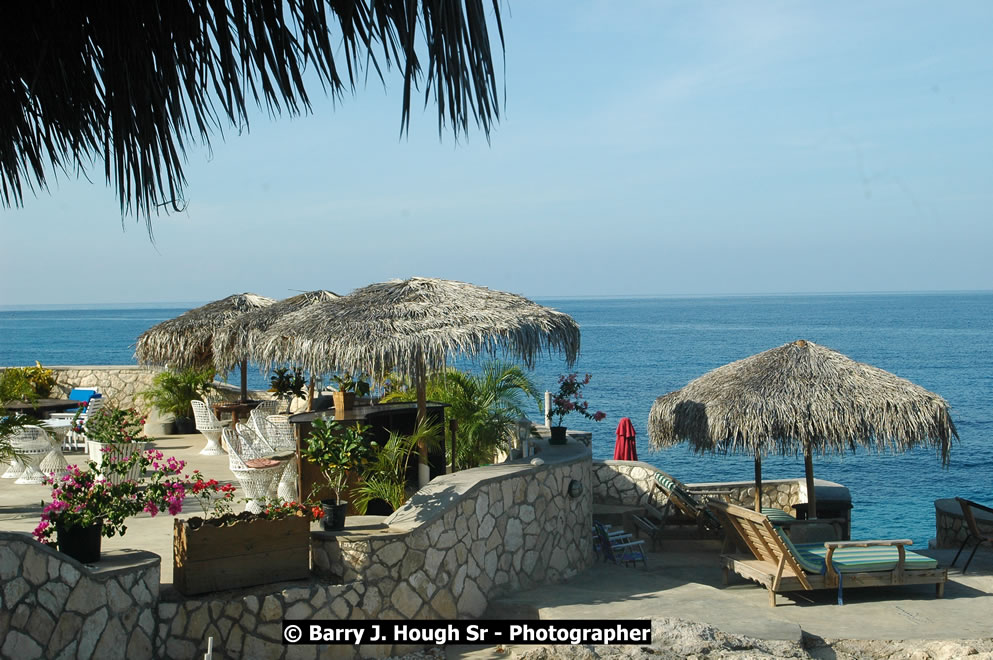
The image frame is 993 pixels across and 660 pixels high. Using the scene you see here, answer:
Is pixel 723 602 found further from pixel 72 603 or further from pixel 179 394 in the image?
pixel 179 394

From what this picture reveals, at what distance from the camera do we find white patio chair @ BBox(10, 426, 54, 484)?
11.6 m

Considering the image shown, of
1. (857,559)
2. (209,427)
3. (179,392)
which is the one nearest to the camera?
(857,559)

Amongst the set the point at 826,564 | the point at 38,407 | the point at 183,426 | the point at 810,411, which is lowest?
the point at 826,564

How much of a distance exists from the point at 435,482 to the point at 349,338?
185cm

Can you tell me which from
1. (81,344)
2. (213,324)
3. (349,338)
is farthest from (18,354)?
(349,338)

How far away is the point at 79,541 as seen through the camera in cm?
657

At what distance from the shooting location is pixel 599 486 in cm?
1339

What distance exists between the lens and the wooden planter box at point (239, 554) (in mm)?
6891

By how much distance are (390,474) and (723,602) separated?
339cm

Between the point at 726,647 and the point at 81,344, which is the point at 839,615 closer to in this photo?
the point at 726,647

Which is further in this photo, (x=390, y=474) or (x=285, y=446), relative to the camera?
(x=285, y=446)

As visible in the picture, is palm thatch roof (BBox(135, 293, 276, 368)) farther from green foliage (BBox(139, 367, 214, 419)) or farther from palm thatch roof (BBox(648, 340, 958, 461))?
palm thatch roof (BBox(648, 340, 958, 461))

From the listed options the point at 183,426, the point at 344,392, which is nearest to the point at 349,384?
the point at 344,392

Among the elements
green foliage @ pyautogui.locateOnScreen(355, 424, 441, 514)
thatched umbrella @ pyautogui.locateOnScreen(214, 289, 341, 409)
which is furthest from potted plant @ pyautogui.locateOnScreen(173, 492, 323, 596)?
thatched umbrella @ pyautogui.locateOnScreen(214, 289, 341, 409)
